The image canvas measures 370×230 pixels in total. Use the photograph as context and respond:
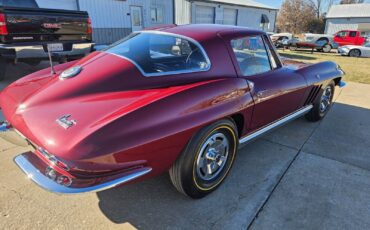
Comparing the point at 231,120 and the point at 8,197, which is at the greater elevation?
the point at 231,120

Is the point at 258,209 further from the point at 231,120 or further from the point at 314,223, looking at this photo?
the point at 231,120

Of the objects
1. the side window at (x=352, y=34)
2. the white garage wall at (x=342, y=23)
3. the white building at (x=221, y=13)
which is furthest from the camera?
the white garage wall at (x=342, y=23)

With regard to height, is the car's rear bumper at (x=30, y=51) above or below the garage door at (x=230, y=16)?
below

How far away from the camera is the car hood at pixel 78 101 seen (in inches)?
73.8

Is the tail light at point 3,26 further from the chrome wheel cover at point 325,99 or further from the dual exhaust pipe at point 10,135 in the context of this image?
the chrome wheel cover at point 325,99

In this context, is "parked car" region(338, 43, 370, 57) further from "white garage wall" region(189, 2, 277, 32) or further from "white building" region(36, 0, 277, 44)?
"white building" region(36, 0, 277, 44)

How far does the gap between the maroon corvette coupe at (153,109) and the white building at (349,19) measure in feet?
161

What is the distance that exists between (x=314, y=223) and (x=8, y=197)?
2.72m

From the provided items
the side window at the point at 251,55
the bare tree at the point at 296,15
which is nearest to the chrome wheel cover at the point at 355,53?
the side window at the point at 251,55

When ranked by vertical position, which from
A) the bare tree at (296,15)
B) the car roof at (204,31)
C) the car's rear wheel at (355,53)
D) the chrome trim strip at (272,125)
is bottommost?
the car's rear wheel at (355,53)

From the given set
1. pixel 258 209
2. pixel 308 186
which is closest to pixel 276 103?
pixel 308 186

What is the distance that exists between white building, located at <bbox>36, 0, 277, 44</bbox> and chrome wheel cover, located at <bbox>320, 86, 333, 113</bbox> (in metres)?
A: 12.1

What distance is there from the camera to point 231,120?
265cm

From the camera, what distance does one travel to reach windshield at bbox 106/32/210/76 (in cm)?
257
